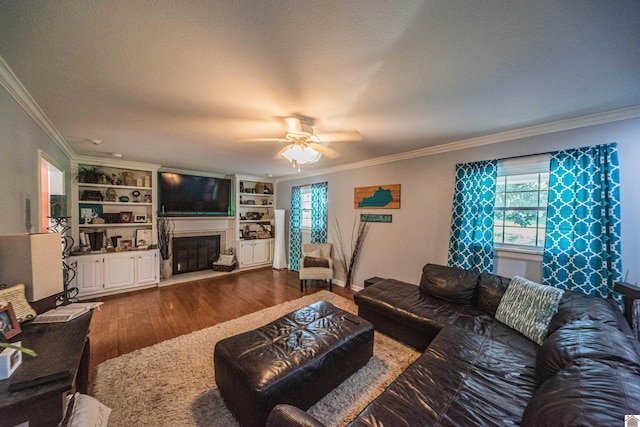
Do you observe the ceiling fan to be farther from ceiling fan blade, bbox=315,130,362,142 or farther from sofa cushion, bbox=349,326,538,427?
sofa cushion, bbox=349,326,538,427

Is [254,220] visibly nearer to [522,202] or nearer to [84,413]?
[84,413]

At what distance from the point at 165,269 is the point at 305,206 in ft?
10.7

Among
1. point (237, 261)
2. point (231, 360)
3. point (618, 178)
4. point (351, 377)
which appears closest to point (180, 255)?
point (237, 261)

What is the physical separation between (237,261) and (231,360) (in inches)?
161

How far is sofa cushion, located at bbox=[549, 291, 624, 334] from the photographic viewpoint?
1.58 meters

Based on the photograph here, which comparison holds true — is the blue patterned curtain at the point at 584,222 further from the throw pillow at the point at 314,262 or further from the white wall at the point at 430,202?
the throw pillow at the point at 314,262

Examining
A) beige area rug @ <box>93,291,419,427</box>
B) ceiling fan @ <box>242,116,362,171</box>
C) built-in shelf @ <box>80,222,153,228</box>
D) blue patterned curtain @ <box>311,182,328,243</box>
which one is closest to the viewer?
beige area rug @ <box>93,291,419,427</box>

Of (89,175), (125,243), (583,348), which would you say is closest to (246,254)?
(125,243)

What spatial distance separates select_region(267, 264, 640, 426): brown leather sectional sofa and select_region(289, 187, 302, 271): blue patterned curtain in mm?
3279

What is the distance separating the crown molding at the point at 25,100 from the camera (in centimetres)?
145

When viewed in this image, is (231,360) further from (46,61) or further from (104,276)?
(104,276)

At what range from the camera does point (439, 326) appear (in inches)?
82.1

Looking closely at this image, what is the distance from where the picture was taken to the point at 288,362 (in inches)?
60.4

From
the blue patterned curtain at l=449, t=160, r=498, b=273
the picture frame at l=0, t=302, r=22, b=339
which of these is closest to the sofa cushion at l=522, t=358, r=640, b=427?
the blue patterned curtain at l=449, t=160, r=498, b=273
